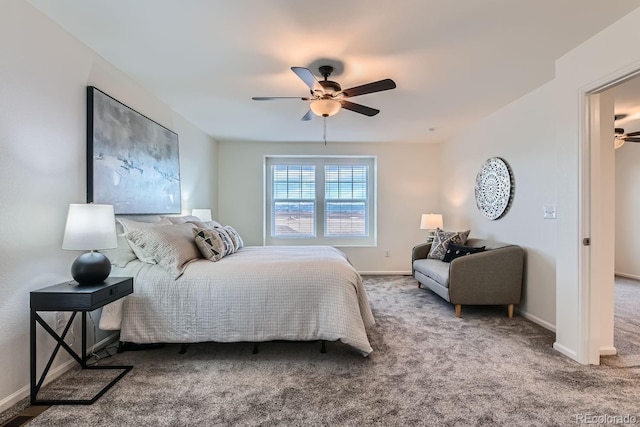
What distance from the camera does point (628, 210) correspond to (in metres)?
5.33

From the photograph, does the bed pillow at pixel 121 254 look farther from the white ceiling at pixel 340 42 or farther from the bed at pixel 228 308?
the white ceiling at pixel 340 42

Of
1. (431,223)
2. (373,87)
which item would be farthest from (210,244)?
(431,223)

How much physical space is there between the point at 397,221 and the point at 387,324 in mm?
2781

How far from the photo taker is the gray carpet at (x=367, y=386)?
5.62 feet

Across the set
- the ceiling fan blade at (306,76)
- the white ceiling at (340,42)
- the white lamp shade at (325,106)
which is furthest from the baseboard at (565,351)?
the ceiling fan blade at (306,76)

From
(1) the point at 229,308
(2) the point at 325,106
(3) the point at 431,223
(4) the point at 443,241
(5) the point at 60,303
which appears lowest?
(1) the point at 229,308

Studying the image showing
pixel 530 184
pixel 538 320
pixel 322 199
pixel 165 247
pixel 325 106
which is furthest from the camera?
pixel 322 199

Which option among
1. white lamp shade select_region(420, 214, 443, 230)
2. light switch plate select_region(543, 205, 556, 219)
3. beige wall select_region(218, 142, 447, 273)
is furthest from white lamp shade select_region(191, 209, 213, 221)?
light switch plate select_region(543, 205, 556, 219)

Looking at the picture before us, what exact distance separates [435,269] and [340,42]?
2.71 meters

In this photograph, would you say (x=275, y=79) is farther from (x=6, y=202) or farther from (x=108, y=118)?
(x=6, y=202)

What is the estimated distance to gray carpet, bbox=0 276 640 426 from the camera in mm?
1713

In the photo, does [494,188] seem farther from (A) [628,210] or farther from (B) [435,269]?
(A) [628,210]

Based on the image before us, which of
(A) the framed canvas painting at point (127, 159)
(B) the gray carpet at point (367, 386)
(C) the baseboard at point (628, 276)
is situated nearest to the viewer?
(B) the gray carpet at point (367, 386)

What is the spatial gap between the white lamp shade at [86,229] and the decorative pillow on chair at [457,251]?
3509mm
